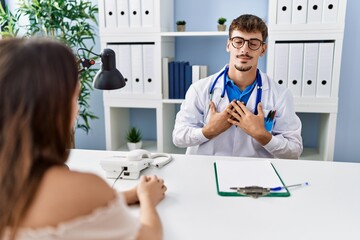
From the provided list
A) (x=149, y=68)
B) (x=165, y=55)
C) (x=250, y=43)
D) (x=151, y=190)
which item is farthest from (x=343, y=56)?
(x=151, y=190)

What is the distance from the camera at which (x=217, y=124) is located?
1648 mm

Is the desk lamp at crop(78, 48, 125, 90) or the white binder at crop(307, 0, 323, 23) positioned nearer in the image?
the desk lamp at crop(78, 48, 125, 90)

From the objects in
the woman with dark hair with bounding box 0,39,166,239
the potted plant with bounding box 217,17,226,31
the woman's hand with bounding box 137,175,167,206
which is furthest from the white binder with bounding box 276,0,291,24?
the woman with dark hair with bounding box 0,39,166,239

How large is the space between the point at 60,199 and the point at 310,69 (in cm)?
201

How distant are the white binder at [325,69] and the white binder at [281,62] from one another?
8.1 inches

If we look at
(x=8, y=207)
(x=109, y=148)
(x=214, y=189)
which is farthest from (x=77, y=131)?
(x=8, y=207)

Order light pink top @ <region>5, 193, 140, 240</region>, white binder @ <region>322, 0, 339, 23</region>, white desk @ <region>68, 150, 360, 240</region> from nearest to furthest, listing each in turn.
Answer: light pink top @ <region>5, 193, 140, 240</region> < white desk @ <region>68, 150, 360, 240</region> < white binder @ <region>322, 0, 339, 23</region>

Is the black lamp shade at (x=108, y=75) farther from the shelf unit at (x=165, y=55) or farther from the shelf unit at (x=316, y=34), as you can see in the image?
the shelf unit at (x=316, y=34)

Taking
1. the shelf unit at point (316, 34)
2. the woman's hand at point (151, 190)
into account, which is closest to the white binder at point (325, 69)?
the shelf unit at point (316, 34)

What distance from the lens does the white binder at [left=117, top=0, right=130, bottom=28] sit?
93.0 inches

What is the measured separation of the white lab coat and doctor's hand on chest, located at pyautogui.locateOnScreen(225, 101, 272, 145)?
→ 0.10 meters

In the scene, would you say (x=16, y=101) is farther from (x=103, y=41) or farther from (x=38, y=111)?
(x=103, y=41)

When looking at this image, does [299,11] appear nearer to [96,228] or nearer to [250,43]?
[250,43]

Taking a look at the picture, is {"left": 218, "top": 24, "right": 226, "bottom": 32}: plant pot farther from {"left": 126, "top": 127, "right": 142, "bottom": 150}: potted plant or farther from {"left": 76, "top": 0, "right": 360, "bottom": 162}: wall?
{"left": 126, "top": 127, "right": 142, "bottom": 150}: potted plant
